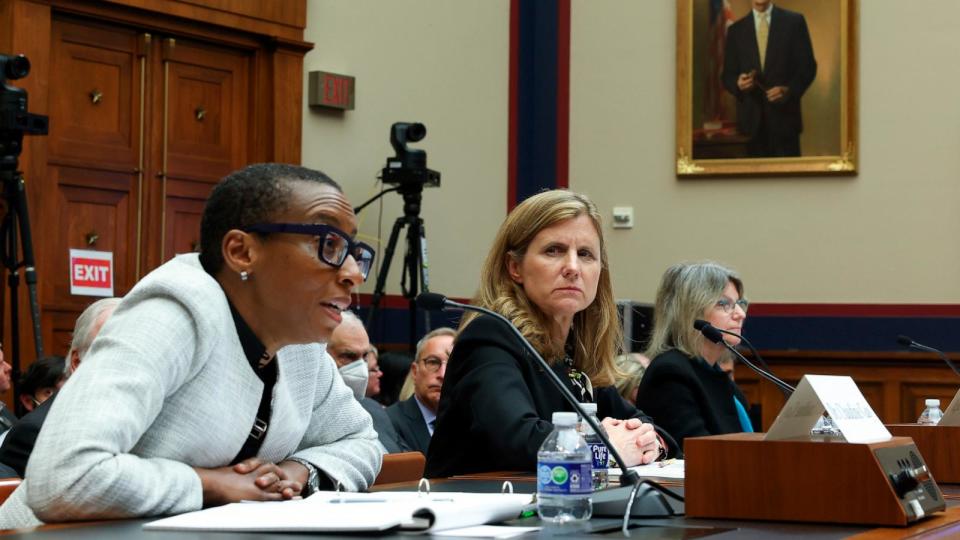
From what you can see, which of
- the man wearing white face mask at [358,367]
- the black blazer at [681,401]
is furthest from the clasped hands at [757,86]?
the black blazer at [681,401]

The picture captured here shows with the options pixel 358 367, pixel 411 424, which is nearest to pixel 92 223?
pixel 411 424

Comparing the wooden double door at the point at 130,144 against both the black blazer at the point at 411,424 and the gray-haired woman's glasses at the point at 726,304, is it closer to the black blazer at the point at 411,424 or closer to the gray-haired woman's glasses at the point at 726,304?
the black blazer at the point at 411,424

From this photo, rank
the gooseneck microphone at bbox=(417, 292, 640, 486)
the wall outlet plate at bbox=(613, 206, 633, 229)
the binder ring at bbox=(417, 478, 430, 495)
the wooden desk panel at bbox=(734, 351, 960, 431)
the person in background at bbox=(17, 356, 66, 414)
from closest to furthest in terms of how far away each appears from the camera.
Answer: the binder ring at bbox=(417, 478, 430, 495) → the gooseneck microphone at bbox=(417, 292, 640, 486) → the person in background at bbox=(17, 356, 66, 414) → the wooden desk panel at bbox=(734, 351, 960, 431) → the wall outlet plate at bbox=(613, 206, 633, 229)

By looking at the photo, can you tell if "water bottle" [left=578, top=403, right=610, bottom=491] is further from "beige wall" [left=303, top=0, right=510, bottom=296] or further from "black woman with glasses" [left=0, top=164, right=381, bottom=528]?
"beige wall" [left=303, top=0, right=510, bottom=296]

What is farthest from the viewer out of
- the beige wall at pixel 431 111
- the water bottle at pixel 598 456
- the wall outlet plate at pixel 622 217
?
the wall outlet plate at pixel 622 217

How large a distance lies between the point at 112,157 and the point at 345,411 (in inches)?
182

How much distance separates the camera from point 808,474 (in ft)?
6.13

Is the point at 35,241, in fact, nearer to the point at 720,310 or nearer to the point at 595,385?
the point at 720,310

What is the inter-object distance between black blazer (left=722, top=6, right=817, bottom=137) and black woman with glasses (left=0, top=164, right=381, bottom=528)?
237 inches

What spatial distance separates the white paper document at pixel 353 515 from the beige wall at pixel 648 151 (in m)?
5.64

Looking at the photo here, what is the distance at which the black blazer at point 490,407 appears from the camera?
2.72 m

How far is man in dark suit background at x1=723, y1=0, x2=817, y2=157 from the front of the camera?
25.9 feet

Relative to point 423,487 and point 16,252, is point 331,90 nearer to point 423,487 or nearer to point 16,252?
point 16,252

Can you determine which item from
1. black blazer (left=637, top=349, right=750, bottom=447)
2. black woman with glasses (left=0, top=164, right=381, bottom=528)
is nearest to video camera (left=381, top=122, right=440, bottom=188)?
black blazer (left=637, top=349, right=750, bottom=447)
